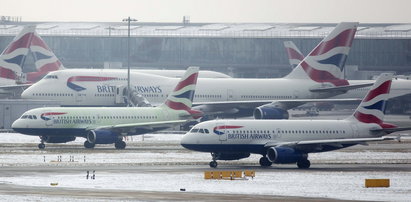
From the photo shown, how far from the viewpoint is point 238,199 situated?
5231 cm

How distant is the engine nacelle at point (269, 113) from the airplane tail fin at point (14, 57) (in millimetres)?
29638

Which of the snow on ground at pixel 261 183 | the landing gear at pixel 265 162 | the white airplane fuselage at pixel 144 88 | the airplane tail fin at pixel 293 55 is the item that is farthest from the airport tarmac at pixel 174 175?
the airplane tail fin at pixel 293 55

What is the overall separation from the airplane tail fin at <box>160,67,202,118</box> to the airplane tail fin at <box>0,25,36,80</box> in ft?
111

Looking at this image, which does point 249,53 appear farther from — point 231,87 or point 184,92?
point 184,92

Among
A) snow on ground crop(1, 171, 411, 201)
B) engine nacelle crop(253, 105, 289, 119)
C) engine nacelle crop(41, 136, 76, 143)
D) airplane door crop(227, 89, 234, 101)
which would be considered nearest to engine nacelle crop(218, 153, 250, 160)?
snow on ground crop(1, 171, 411, 201)

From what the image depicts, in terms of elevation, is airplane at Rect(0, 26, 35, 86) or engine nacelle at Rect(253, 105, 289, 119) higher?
airplane at Rect(0, 26, 35, 86)

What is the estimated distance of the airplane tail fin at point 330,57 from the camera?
391 feet

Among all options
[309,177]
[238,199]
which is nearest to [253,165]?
[309,177]

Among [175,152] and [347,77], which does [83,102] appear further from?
[347,77]

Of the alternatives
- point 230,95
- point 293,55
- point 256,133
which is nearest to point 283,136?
point 256,133

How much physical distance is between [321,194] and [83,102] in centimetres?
6856

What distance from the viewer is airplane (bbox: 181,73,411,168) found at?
72.1m

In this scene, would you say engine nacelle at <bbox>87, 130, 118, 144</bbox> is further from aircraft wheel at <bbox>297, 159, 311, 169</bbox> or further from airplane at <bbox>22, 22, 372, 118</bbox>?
airplane at <bbox>22, 22, 372, 118</bbox>

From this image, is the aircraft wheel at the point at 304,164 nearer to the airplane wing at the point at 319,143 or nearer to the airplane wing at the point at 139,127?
the airplane wing at the point at 319,143
